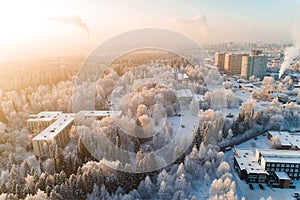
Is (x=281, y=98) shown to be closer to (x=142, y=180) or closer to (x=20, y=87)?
(x=142, y=180)

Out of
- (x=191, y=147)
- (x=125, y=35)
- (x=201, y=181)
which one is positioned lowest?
(x=201, y=181)

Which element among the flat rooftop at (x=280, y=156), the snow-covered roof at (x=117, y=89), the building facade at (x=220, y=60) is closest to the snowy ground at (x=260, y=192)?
the flat rooftop at (x=280, y=156)

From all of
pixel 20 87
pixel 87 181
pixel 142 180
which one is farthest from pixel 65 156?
pixel 20 87

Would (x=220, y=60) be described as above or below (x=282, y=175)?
above

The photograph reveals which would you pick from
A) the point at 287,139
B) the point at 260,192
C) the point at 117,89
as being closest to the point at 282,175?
the point at 260,192

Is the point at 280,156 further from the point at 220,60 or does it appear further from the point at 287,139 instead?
the point at 220,60
